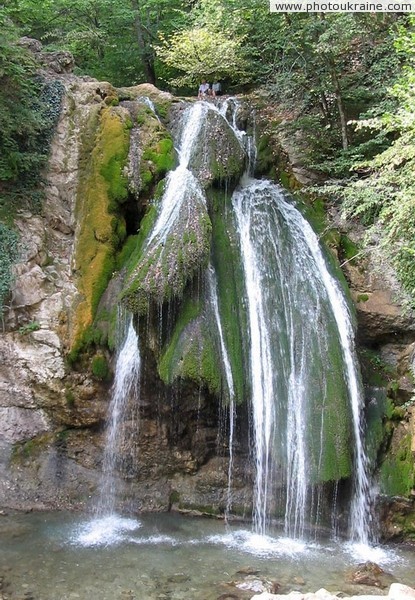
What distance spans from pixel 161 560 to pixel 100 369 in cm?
291

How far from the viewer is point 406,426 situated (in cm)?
779

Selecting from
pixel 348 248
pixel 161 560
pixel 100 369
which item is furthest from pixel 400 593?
pixel 348 248

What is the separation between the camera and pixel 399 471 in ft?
24.6

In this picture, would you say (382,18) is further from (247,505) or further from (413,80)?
(247,505)

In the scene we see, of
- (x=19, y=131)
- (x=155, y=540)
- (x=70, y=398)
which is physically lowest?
(x=155, y=540)

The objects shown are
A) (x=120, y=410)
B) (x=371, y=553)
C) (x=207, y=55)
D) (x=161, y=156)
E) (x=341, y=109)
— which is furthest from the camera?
(x=207, y=55)

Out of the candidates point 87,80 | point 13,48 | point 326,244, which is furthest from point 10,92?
point 326,244

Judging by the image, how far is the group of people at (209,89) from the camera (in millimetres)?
12974

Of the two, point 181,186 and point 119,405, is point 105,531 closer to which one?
point 119,405

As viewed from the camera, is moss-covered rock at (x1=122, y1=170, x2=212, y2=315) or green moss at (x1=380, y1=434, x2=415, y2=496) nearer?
moss-covered rock at (x1=122, y1=170, x2=212, y2=315)

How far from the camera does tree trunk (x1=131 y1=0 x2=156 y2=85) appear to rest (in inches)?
585

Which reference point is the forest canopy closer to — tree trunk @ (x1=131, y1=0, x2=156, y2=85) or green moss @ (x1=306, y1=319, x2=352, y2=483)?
tree trunk @ (x1=131, y1=0, x2=156, y2=85)

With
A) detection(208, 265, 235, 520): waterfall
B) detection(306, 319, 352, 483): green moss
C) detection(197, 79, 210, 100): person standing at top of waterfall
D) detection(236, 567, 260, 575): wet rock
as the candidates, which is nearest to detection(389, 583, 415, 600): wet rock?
detection(236, 567, 260, 575): wet rock

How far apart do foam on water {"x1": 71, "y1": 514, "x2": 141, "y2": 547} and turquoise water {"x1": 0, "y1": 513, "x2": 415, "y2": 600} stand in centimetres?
1
